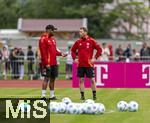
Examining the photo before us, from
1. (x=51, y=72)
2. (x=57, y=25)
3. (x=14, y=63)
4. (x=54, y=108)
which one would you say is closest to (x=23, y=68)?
(x=14, y=63)

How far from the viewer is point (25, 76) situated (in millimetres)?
32625

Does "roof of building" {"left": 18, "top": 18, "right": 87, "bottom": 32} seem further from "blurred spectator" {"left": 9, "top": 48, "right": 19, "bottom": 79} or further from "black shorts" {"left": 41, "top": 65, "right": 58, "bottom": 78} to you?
"black shorts" {"left": 41, "top": 65, "right": 58, "bottom": 78}

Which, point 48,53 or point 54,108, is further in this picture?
point 48,53

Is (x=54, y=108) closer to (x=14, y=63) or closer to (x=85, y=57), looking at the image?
(x=85, y=57)

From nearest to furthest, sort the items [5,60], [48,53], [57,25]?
1. [48,53]
2. [5,60]
3. [57,25]

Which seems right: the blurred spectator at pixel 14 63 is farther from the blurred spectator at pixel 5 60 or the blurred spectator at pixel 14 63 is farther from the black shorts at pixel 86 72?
the black shorts at pixel 86 72

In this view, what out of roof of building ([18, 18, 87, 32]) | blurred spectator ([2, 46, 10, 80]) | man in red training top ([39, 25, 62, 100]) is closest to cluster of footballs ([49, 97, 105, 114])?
man in red training top ([39, 25, 62, 100])

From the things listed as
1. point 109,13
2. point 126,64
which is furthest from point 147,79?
point 109,13

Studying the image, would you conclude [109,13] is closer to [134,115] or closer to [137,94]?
[137,94]

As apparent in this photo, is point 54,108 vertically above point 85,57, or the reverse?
point 85,57

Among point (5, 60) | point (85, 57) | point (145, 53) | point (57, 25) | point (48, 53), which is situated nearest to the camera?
point (48, 53)

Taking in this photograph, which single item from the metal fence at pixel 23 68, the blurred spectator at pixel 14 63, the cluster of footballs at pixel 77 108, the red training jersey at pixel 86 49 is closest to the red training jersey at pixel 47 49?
the red training jersey at pixel 86 49

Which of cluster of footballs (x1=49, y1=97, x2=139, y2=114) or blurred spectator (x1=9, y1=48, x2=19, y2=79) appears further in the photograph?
blurred spectator (x1=9, y1=48, x2=19, y2=79)

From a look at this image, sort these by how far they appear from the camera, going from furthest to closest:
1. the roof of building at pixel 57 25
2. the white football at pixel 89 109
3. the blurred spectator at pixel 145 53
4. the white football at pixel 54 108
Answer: the roof of building at pixel 57 25 → the blurred spectator at pixel 145 53 → the white football at pixel 54 108 → the white football at pixel 89 109
